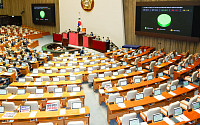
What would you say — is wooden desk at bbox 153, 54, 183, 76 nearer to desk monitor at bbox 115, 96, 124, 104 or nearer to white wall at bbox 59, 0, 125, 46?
desk monitor at bbox 115, 96, 124, 104

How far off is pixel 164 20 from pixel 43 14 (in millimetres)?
18999

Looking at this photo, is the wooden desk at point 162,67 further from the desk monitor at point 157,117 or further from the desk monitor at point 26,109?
the desk monitor at point 26,109

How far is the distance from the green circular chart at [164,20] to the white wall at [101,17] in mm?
4170

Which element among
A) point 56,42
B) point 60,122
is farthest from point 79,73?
point 56,42

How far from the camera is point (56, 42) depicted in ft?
78.0

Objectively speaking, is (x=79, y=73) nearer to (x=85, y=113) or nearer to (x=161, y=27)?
(x=85, y=113)

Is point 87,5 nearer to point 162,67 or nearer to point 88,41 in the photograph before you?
point 88,41

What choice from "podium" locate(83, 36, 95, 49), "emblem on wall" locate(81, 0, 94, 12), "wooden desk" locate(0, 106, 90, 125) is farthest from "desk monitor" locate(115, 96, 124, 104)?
"emblem on wall" locate(81, 0, 94, 12)

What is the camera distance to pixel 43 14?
1153 inches

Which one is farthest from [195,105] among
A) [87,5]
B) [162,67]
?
[87,5]

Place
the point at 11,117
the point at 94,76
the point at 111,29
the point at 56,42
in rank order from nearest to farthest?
the point at 11,117
the point at 94,76
the point at 111,29
the point at 56,42

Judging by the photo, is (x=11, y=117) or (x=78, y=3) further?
(x=78, y=3)

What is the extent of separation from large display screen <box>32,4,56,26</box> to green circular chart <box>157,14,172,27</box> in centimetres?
1647

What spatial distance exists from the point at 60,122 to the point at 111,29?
15797 millimetres
